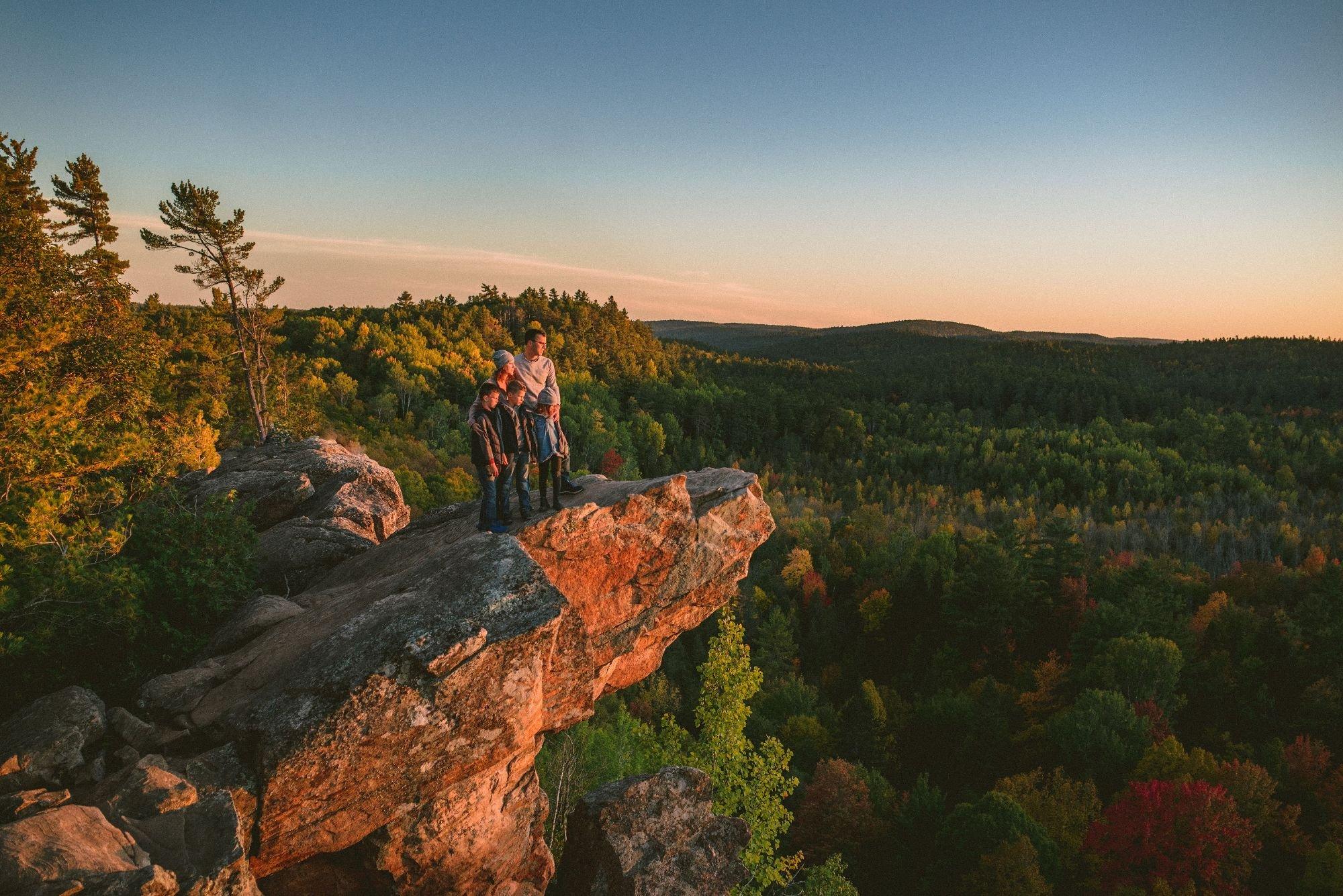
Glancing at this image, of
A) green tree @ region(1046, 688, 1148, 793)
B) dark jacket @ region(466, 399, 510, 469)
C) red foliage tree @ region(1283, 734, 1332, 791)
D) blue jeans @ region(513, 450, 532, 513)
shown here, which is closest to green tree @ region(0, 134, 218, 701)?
dark jacket @ region(466, 399, 510, 469)

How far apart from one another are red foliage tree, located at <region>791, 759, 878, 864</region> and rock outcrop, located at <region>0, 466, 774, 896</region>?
25.3 metres

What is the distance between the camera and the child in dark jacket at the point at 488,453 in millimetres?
11047

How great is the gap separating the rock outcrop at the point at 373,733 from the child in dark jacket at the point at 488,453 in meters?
0.70

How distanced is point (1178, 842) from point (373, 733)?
36376mm

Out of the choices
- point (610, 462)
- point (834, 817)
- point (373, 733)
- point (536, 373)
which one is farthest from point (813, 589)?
point (373, 733)

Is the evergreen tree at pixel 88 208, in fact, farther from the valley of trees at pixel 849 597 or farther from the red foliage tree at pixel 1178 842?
the red foliage tree at pixel 1178 842

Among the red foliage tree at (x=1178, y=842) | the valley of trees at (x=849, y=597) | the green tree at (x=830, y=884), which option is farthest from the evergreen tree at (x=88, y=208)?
the red foliage tree at (x=1178, y=842)

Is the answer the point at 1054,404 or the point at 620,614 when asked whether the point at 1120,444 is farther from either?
the point at 620,614

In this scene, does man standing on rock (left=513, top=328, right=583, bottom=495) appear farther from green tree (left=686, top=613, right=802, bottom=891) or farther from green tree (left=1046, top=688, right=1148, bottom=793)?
green tree (left=1046, top=688, right=1148, bottom=793)

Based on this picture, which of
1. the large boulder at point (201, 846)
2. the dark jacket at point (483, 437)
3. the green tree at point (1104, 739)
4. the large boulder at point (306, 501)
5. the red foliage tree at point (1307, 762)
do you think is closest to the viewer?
the large boulder at point (201, 846)

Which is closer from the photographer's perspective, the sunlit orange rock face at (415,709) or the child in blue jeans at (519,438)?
the sunlit orange rock face at (415,709)

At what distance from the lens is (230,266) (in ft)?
99.6

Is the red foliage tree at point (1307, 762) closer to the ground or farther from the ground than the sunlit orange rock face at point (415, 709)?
closer to the ground

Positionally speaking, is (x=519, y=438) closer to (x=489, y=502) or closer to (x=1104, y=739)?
(x=489, y=502)
